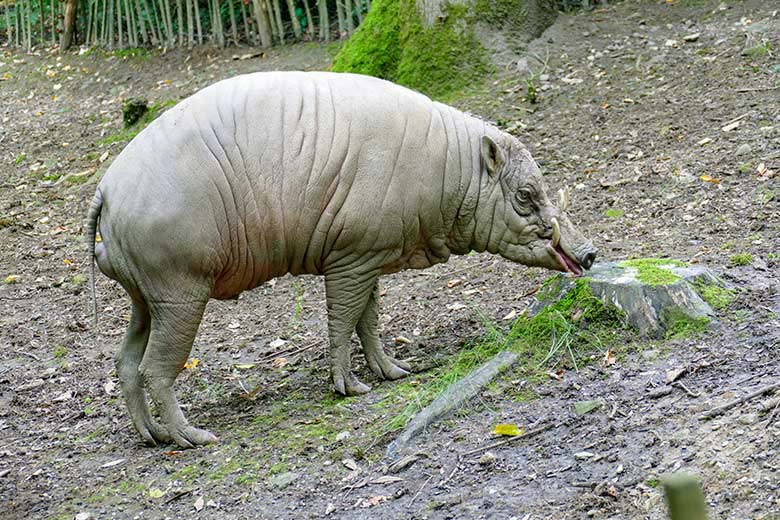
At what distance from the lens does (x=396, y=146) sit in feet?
18.6

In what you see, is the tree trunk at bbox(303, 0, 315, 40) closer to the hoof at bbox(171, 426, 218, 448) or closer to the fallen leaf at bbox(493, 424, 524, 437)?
the hoof at bbox(171, 426, 218, 448)

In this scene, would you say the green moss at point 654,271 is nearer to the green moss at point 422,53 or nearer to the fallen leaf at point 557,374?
the fallen leaf at point 557,374

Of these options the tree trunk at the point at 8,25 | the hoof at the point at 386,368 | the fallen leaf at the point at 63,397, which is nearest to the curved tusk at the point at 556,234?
the hoof at the point at 386,368

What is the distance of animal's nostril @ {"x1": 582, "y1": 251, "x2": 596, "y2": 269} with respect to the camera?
5832 mm

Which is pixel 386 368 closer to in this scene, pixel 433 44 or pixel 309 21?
pixel 433 44

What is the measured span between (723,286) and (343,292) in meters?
2.08

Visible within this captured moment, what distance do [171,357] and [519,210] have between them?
7.13ft

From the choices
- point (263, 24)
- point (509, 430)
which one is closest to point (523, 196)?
point (509, 430)

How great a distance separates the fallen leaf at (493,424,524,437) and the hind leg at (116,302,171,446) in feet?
6.28

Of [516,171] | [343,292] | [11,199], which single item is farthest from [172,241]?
[11,199]

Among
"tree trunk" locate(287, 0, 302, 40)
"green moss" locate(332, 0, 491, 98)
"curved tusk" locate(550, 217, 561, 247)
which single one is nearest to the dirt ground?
"green moss" locate(332, 0, 491, 98)

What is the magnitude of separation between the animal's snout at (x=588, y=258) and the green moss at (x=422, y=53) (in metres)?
4.49

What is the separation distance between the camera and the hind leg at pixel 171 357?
17.8ft

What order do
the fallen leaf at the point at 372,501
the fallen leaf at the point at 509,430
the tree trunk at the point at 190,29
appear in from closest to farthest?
the fallen leaf at the point at 372,501
the fallen leaf at the point at 509,430
the tree trunk at the point at 190,29
